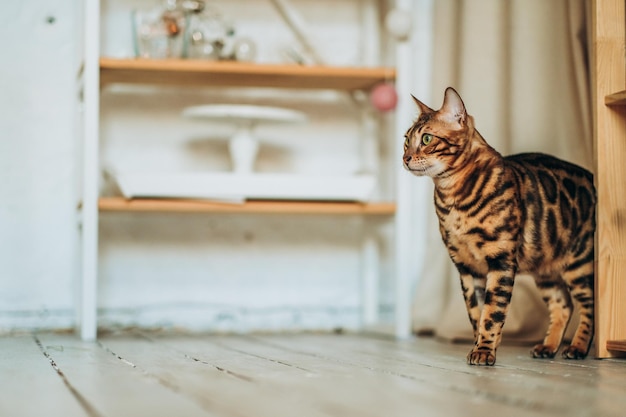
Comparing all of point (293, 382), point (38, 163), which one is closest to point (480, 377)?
point (293, 382)

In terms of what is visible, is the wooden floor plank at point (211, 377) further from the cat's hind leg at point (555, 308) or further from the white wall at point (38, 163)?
the cat's hind leg at point (555, 308)

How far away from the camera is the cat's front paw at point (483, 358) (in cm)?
179

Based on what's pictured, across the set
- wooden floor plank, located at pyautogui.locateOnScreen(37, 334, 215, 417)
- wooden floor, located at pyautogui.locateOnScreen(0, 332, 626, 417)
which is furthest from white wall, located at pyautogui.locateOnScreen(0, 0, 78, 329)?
wooden floor plank, located at pyautogui.locateOnScreen(37, 334, 215, 417)

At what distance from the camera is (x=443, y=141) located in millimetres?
1858

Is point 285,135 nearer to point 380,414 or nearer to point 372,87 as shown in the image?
point 372,87

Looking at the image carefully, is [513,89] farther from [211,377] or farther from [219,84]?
[211,377]

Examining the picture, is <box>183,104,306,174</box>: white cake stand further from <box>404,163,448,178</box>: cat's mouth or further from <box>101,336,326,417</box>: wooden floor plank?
<box>404,163,448,178</box>: cat's mouth

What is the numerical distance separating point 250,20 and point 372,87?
0.49m

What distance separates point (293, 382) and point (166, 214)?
1.53m

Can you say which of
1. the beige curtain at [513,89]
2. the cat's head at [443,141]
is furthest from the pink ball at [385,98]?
the cat's head at [443,141]

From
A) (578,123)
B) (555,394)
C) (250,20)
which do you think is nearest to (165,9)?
(250,20)

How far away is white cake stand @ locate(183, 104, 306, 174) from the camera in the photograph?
2.65 m

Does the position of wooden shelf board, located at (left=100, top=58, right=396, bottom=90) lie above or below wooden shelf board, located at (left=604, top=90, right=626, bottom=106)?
above

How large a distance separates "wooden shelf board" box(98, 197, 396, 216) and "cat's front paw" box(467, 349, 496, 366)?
0.88m
